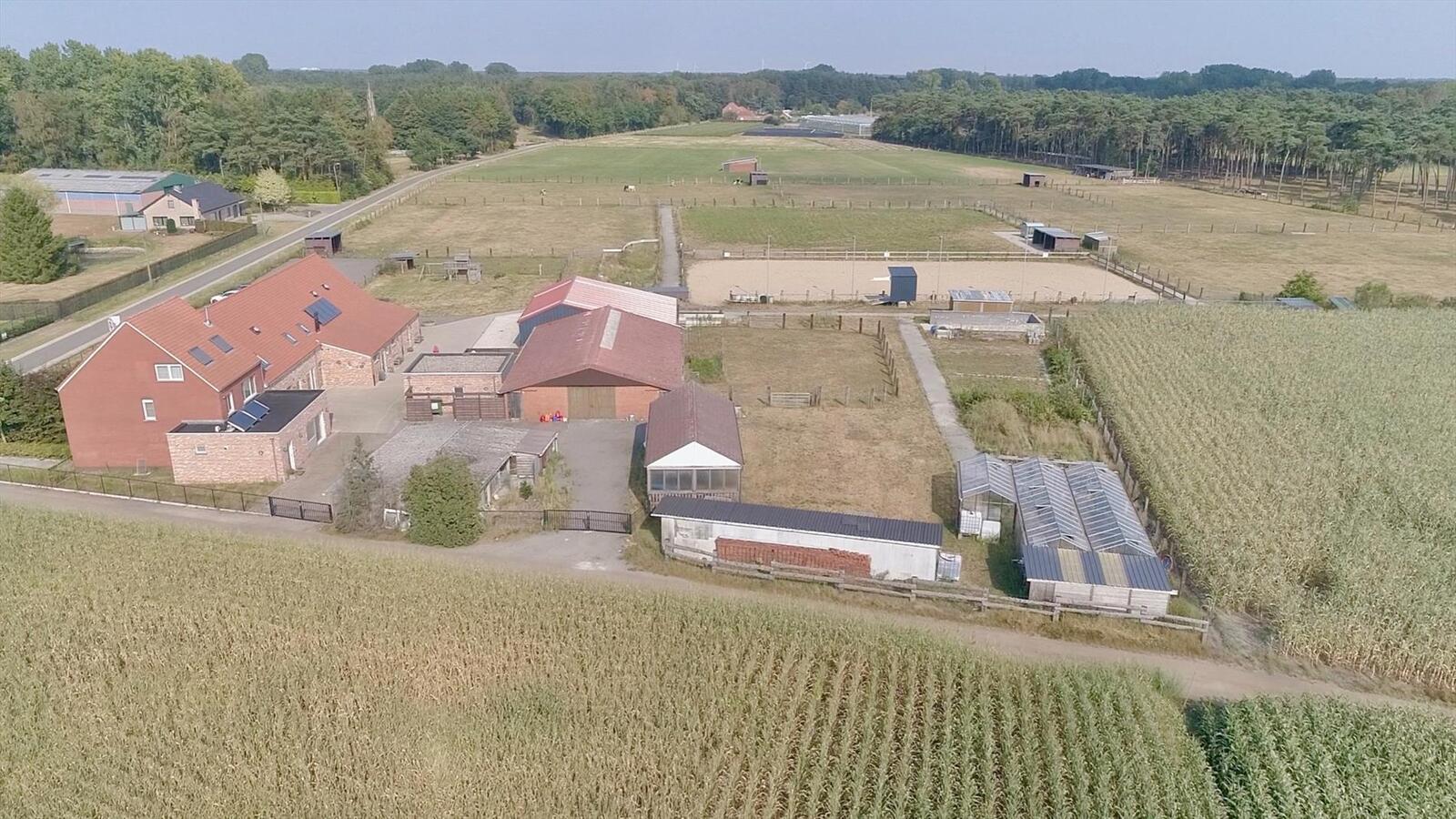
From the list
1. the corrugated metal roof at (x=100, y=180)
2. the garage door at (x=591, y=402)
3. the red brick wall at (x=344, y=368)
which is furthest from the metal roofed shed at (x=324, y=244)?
the garage door at (x=591, y=402)

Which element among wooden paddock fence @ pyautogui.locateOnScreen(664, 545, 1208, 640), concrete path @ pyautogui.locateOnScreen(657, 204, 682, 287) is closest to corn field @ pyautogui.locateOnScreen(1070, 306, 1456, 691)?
wooden paddock fence @ pyautogui.locateOnScreen(664, 545, 1208, 640)

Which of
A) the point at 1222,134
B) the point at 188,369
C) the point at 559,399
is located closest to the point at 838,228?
the point at 559,399

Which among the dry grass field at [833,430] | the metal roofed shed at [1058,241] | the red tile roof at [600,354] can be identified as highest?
the metal roofed shed at [1058,241]

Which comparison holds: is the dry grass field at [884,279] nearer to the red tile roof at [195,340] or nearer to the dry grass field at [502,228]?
the dry grass field at [502,228]

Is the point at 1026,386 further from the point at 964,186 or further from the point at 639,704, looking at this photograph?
the point at 964,186

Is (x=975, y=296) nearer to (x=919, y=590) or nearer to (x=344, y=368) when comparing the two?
(x=919, y=590)
